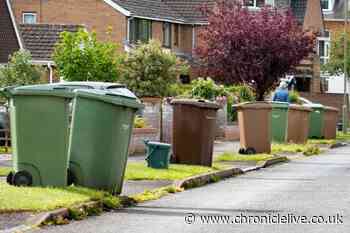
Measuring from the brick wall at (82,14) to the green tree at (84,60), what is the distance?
13251 mm

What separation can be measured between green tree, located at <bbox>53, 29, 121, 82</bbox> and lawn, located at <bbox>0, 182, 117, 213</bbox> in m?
22.2

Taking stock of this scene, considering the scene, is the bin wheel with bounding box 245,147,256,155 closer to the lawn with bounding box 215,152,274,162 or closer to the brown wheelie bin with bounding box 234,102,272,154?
the brown wheelie bin with bounding box 234,102,272,154

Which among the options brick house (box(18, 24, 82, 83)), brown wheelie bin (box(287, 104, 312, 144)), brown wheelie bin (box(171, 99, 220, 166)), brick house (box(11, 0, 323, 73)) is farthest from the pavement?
brick house (box(11, 0, 323, 73))

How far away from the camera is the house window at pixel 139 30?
172 feet

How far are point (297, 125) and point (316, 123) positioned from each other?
572cm

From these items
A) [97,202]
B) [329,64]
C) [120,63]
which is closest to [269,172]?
[97,202]

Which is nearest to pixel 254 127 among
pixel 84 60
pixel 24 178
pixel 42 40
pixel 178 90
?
pixel 84 60

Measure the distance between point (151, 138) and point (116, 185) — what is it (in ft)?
40.1

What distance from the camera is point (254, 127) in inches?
1030

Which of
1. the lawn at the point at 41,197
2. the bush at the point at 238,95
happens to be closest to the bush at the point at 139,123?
the bush at the point at 238,95

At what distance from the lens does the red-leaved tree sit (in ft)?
145

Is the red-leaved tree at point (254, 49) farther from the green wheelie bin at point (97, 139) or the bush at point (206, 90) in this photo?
the green wheelie bin at point (97, 139)

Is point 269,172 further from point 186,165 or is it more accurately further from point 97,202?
point 97,202

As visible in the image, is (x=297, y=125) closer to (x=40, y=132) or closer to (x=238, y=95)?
(x=238, y=95)
